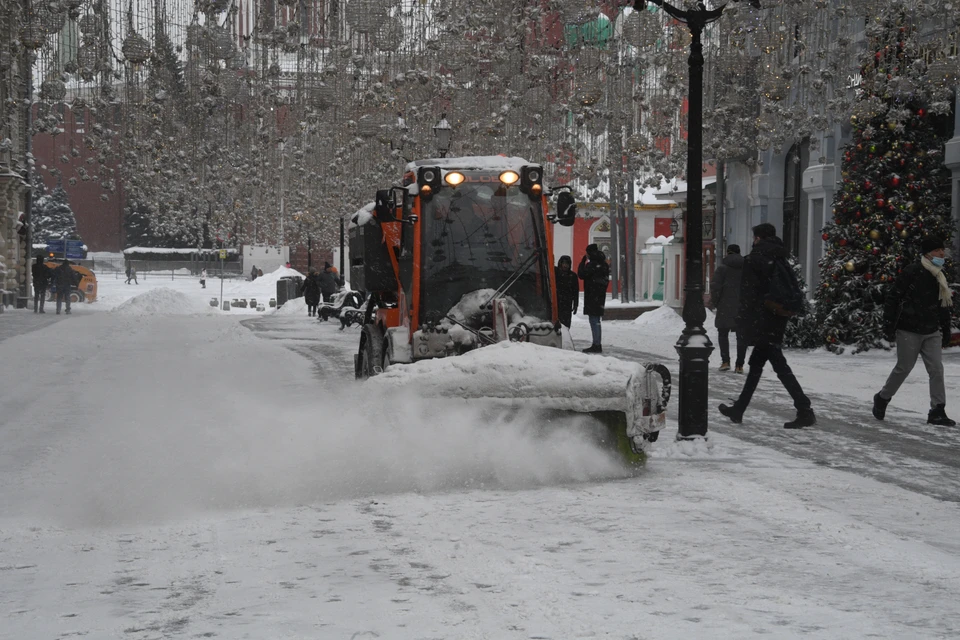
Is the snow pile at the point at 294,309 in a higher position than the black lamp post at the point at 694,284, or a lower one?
lower

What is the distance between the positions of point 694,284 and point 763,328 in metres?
1.24

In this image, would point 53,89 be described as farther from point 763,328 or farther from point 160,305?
point 160,305

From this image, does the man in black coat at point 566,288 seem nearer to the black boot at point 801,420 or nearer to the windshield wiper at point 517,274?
the windshield wiper at point 517,274

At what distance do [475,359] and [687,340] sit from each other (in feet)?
7.59

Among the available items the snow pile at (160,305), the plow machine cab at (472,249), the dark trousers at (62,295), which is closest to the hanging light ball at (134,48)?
the plow machine cab at (472,249)

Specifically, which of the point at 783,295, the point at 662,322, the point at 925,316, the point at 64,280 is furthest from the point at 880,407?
the point at 64,280

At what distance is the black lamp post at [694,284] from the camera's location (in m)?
10.5

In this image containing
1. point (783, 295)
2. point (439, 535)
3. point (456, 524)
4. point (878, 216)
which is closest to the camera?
point (439, 535)

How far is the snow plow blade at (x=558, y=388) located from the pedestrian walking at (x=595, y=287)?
13.6 meters

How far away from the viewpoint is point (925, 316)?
40.5 ft

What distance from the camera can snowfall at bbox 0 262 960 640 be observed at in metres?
5.41

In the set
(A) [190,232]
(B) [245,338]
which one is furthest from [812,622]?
(A) [190,232]

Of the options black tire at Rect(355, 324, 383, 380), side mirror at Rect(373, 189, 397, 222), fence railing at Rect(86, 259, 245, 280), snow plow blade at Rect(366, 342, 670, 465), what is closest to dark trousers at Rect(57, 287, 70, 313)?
black tire at Rect(355, 324, 383, 380)

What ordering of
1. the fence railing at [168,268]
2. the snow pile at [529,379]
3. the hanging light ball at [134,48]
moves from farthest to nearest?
the fence railing at [168,268], the hanging light ball at [134,48], the snow pile at [529,379]
